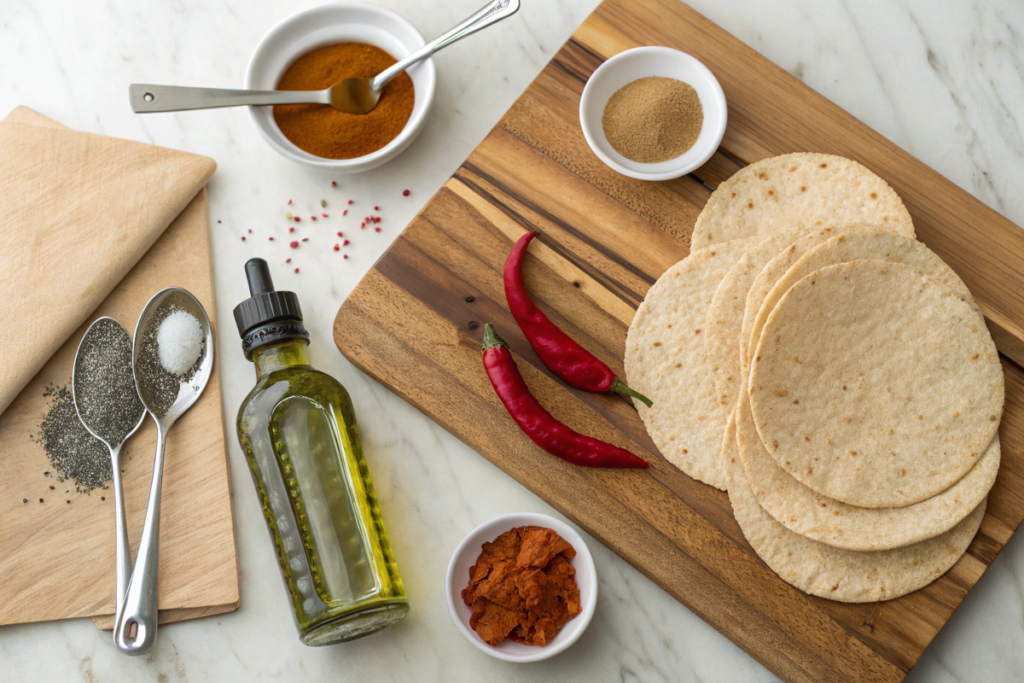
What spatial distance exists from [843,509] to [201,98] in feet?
7.35

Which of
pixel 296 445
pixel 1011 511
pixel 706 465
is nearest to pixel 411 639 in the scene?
pixel 296 445

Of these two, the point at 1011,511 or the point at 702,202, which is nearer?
the point at 1011,511

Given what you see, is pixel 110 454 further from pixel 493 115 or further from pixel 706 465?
pixel 706 465

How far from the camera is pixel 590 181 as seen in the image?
2.19 metres

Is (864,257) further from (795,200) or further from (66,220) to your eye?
(66,220)

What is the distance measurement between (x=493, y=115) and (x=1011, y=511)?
2025 mm

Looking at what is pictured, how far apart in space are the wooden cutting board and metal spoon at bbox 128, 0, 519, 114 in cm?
26

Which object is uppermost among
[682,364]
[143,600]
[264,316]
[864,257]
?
[864,257]

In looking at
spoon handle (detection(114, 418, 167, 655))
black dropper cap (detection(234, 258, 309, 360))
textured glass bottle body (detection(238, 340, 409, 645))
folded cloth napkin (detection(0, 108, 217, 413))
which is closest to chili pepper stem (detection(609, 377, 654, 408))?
textured glass bottle body (detection(238, 340, 409, 645))

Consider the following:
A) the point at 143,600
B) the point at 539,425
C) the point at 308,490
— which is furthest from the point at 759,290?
the point at 143,600

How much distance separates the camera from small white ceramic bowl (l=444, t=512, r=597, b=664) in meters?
1.89

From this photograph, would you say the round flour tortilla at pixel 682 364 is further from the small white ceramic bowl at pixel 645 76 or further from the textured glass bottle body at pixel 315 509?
the textured glass bottle body at pixel 315 509

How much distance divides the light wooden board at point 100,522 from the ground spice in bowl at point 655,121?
1.51 meters

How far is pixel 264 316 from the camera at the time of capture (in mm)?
1968
